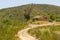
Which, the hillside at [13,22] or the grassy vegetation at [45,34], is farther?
the hillside at [13,22]

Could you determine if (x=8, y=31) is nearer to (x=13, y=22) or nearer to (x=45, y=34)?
(x=45, y=34)

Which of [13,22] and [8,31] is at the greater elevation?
[8,31]

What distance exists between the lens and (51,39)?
16547 mm

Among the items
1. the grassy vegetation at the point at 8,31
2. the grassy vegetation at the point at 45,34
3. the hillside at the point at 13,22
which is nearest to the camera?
the grassy vegetation at the point at 8,31

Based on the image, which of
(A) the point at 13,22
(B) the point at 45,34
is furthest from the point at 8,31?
(A) the point at 13,22

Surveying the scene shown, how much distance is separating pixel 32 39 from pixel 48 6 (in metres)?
119

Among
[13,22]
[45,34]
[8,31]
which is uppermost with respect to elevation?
[8,31]

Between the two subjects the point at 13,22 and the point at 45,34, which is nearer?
the point at 45,34

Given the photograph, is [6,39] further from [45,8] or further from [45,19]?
[45,8]

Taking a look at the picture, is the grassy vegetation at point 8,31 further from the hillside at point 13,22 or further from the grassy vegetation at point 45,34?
the grassy vegetation at point 45,34

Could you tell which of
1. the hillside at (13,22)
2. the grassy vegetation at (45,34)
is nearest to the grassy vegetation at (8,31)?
the hillside at (13,22)

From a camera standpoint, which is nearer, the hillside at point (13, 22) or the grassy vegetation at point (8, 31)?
the grassy vegetation at point (8, 31)

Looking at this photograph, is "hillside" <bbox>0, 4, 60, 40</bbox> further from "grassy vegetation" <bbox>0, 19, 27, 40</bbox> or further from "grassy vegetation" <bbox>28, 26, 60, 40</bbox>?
"grassy vegetation" <bbox>28, 26, 60, 40</bbox>

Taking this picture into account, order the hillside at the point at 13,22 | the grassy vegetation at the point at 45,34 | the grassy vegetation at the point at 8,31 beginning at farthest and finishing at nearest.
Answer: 1. the hillside at the point at 13,22
2. the grassy vegetation at the point at 45,34
3. the grassy vegetation at the point at 8,31
